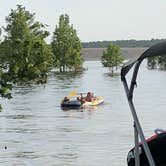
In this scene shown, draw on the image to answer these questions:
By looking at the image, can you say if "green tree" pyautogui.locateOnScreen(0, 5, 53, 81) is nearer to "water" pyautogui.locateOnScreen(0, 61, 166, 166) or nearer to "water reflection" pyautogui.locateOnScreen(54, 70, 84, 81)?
"water" pyautogui.locateOnScreen(0, 61, 166, 166)

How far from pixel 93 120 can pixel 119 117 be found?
181 centimetres

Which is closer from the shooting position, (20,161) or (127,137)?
(20,161)

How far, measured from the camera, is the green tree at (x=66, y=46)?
5704 inches

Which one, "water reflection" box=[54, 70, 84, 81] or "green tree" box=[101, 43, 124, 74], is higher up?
"green tree" box=[101, 43, 124, 74]

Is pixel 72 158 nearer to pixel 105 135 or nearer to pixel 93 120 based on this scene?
pixel 105 135

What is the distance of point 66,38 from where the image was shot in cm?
14550

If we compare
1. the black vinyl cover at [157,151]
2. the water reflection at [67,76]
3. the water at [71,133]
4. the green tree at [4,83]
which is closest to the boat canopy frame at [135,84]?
the black vinyl cover at [157,151]

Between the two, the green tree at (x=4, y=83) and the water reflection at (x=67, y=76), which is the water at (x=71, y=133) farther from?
the water reflection at (x=67, y=76)

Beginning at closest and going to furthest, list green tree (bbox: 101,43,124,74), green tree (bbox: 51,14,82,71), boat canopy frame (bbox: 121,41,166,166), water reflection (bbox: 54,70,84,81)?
1. boat canopy frame (bbox: 121,41,166,166)
2. water reflection (bbox: 54,70,84,81)
3. green tree (bbox: 51,14,82,71)
4. green tree (bbox: 101,43,124,74)

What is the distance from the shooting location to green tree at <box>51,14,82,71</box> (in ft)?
475

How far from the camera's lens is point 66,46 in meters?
145

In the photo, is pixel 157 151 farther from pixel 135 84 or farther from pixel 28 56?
pixel 28 56

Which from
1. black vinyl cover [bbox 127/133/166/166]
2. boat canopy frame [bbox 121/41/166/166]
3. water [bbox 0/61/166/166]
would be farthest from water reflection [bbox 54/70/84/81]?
boat canopy frame [bbox 121/41/166/166]

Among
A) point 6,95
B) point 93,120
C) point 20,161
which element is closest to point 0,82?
point 6,95
